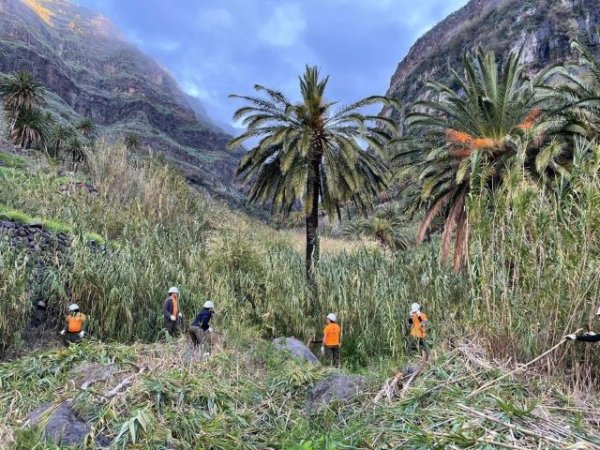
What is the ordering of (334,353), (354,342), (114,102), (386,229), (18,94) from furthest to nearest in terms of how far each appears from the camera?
(114,102) < (18,94) < (386,229) < (354,342) < (334,353)

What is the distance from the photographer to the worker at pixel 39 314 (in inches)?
495

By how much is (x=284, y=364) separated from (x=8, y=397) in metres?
A: 4.51

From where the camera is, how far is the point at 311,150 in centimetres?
1706

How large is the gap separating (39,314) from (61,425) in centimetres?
Answer: 833

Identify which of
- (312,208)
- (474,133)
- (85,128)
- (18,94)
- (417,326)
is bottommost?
(417,326)

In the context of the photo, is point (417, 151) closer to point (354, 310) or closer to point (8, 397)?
point (354, 310)

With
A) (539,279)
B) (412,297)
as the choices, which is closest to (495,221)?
(539,279)

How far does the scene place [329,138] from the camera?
56.1 ft

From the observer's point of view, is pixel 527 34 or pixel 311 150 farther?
pixel 527 34

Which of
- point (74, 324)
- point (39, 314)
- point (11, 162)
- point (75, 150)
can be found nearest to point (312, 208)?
point (74, 324)

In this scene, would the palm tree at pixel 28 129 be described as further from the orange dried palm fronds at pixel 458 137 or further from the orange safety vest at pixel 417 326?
the orange safety vest at pixel 417 326

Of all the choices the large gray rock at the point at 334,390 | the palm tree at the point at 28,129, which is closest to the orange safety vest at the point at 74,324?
the large gray rock at the point at 334,390

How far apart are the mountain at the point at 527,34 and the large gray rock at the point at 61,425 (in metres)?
44.0

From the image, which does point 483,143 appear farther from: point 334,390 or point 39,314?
point 39,314
